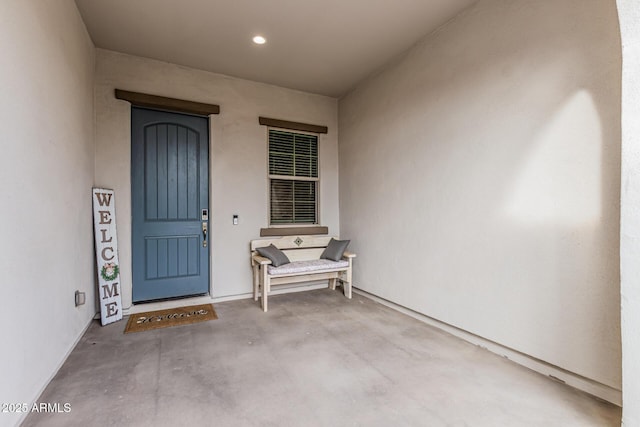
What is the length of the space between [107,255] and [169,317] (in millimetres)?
954

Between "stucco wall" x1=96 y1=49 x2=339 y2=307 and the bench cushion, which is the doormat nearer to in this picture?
"stucco wall" x1=96 y1=49 x2=339 y2=307

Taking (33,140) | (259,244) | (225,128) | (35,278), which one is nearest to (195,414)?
(35,278)

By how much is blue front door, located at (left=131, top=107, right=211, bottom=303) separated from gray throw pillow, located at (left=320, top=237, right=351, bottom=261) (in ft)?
5.38

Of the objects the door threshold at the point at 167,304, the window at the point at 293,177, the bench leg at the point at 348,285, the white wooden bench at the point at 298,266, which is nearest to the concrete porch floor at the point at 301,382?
the door threshold at the point at 167,304

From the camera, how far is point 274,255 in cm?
382

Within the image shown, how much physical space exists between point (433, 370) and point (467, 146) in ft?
6.33

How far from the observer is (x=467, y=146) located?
2725mm

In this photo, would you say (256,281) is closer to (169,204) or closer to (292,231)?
(292,231)

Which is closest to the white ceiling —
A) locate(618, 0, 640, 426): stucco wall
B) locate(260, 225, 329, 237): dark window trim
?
locate(618, 0, 640, 426): stucco wall

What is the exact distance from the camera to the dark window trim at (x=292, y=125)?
426 cm

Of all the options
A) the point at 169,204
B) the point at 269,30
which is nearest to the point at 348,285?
the point at 169,204

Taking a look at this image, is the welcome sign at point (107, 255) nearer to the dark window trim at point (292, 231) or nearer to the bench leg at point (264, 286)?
the bench leg at point (264, 286)

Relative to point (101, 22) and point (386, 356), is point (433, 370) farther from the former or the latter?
point (101, 22)

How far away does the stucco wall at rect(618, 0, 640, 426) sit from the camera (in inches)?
58.8
